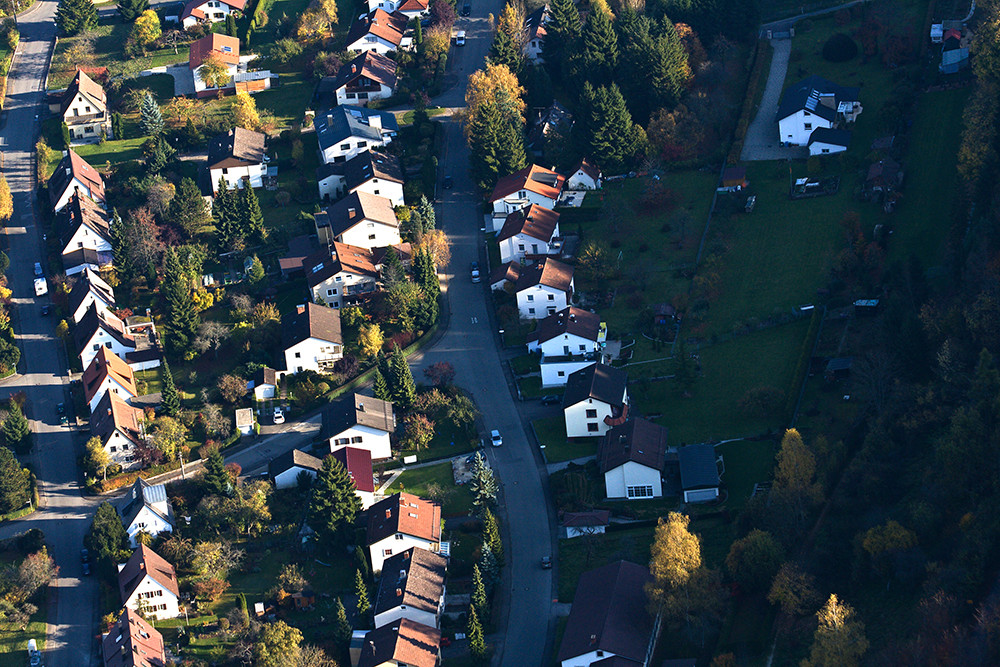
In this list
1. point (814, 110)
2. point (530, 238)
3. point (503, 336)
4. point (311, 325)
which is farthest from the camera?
point (814, 110)

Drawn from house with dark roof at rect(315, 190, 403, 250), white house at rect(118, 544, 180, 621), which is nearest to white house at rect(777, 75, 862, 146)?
house with dark roof at rect(315, 190, 403, 250)

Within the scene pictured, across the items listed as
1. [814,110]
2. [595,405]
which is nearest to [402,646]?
[595,405]

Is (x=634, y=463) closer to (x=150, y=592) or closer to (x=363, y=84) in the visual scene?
(x=150, y=592)

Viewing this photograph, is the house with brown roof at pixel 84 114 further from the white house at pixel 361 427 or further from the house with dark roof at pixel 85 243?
the white house at pixel 361 427

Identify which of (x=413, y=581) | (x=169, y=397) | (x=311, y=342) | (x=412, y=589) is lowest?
(x=412, y=589)

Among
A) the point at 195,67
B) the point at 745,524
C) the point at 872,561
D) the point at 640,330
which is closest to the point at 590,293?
the point at 640,330

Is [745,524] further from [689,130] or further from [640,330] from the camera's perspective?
[689,130]
